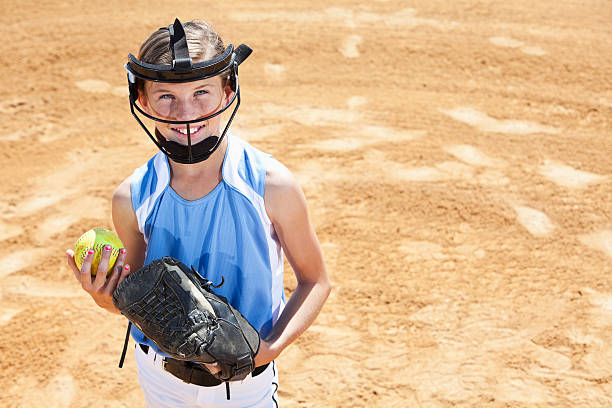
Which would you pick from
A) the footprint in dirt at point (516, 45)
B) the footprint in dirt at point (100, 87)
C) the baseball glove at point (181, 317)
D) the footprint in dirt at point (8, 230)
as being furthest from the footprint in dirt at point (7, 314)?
the footprint in dirt at point (516, 45)

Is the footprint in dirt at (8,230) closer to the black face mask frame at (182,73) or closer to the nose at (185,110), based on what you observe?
the black face mask frame at (182,73)

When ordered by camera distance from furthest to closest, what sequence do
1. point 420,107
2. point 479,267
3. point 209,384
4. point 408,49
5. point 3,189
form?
1. point 408,49
2. point 420,107
3. point 3,189
4. point 479,267
5. point 209,384


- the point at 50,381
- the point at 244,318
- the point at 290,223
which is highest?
the point at 290,223

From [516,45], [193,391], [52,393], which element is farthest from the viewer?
[516,45]

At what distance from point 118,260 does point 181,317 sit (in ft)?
1.05

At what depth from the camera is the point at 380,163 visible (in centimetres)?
628

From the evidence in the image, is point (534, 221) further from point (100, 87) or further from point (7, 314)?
point (100, 87)

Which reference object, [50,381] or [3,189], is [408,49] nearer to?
[3,189]

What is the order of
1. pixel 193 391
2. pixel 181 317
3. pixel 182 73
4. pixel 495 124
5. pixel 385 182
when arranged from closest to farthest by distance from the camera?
pixel 182 73 → pixel 181 317 → pixel 193 391 → pixel 385 182 → pixel 495 124

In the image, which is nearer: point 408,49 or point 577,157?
point 577,157

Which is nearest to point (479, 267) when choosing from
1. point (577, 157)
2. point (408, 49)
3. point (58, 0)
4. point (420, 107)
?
point (577, 157)

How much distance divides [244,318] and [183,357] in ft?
0.82

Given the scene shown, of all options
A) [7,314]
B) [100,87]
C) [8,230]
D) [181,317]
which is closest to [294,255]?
[181,317]

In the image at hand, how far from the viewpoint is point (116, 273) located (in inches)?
90.7
